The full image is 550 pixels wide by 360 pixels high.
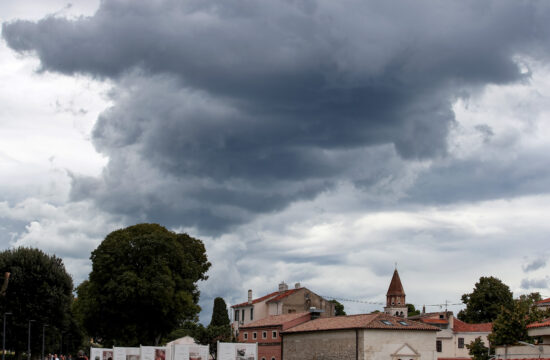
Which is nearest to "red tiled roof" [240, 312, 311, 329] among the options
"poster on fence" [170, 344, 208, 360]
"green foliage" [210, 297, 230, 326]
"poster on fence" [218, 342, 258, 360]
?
"green foliage" [210, 297, 230, 326]

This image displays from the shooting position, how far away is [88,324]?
6481cm

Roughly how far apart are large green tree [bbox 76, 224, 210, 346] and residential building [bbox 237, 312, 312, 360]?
12445 mm

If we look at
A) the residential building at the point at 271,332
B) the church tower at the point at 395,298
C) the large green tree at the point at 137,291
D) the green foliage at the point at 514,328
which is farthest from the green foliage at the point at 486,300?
the large green tree at the point at 137,291

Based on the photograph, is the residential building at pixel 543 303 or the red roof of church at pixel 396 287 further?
the red roof of church at pixel 396 287

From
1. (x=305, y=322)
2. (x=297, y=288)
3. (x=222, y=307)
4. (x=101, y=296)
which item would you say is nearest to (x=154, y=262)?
(x=101, y=296)

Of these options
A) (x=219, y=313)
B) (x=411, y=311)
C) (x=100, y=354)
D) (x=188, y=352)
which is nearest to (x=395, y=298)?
(x=411, y=311)

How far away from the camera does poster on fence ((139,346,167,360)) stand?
43.0 meters

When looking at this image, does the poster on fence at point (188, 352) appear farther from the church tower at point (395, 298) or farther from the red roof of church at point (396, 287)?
the red roof of church at point (396, 287)

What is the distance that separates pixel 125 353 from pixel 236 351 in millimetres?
10729

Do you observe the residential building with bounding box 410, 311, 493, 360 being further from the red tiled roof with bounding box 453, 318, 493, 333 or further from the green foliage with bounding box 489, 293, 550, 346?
the green foliage with bounding box 489, 293, 550, 346

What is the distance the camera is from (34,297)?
65.8 m

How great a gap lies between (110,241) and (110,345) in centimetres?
1157

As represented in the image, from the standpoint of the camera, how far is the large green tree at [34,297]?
211 feet

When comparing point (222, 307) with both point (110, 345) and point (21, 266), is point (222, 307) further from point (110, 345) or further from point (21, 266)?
point (21, 266)
